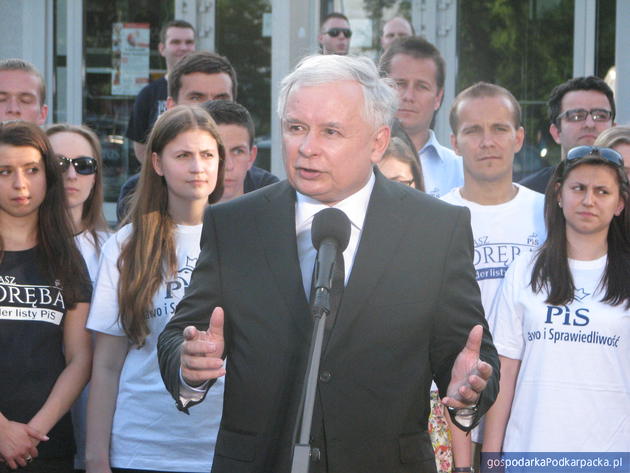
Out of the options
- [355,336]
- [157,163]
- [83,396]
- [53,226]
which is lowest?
[83,396]

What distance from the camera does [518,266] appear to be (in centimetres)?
452

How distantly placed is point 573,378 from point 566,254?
1.81 ft

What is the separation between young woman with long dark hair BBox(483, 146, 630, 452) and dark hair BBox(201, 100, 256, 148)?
155 centimetres

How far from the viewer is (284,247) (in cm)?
298

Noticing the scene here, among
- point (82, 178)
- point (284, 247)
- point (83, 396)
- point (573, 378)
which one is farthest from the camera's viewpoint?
point (82, 178)

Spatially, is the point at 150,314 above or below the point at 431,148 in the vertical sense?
below

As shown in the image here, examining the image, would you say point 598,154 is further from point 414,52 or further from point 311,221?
point 311,221

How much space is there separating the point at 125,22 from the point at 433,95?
597 cm

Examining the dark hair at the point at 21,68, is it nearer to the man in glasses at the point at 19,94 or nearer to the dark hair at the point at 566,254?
the man in glasses at the point at 19,94

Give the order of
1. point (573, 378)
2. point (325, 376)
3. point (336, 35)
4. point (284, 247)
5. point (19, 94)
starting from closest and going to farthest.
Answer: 1. point (325, 376)
2. point (284, 247)
3. point (573, 378)
4. point (19, 94)
5. point (336, 35)

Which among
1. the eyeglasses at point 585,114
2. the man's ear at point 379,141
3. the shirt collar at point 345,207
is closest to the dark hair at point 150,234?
the shirt collar at point 345,207

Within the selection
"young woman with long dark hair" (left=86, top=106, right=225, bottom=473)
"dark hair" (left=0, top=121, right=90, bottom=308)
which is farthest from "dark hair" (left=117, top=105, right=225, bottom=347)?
"dark hair" (left=0, top=121, right=90, bottom=308)

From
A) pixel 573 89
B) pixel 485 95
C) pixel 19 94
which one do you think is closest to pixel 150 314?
pixel 485 95

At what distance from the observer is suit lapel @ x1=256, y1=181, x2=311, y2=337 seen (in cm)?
289
